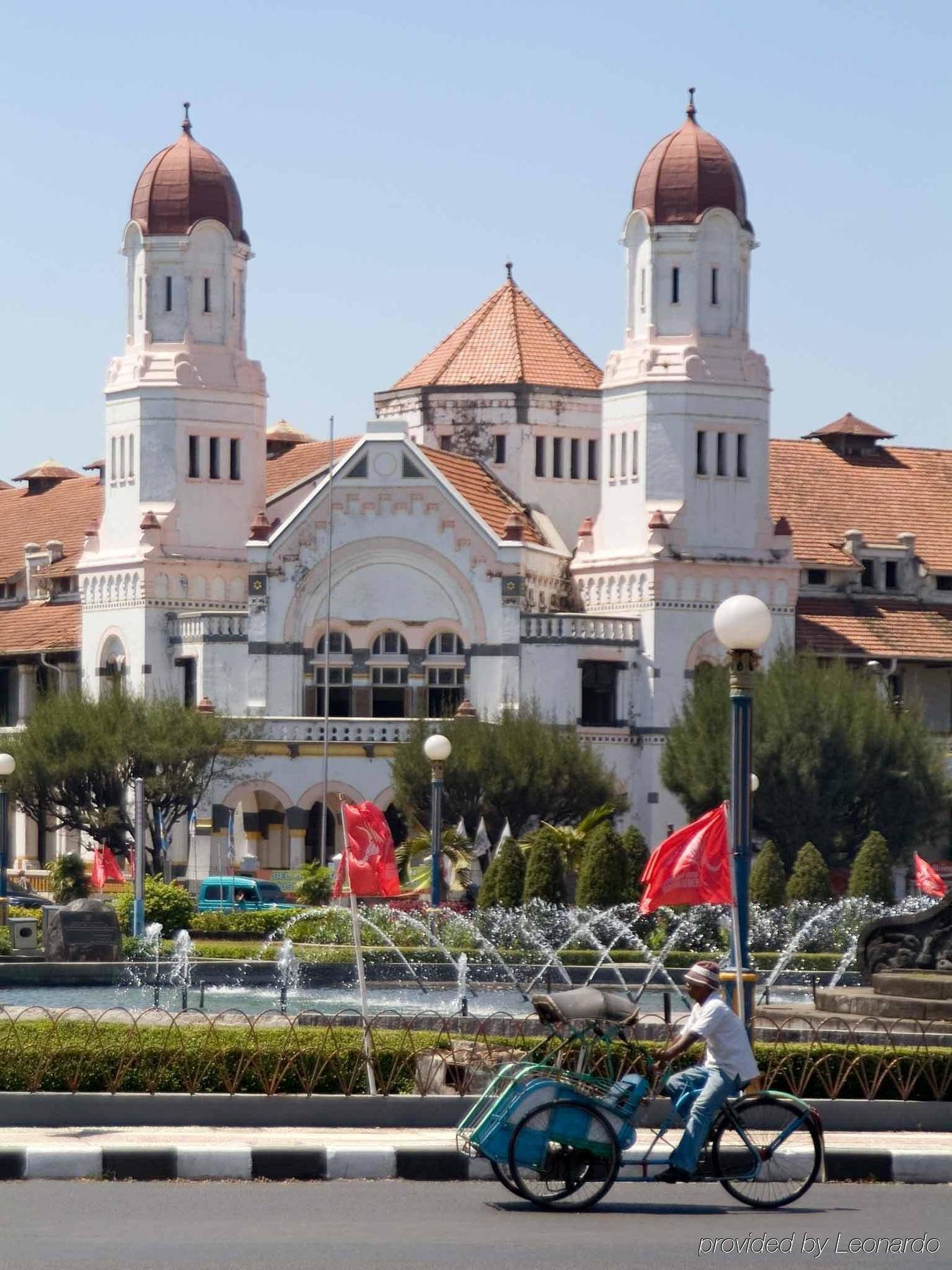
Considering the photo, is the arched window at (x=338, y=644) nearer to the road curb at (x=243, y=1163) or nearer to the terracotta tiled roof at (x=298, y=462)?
the terracotta tiled roof at (x=298, y=462)

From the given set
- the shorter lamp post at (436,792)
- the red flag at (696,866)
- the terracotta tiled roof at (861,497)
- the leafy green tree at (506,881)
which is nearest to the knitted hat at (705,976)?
the red flag at (696,866)

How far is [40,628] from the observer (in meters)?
80.8

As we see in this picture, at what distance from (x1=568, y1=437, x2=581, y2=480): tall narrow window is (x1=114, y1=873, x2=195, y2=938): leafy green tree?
30448 mm

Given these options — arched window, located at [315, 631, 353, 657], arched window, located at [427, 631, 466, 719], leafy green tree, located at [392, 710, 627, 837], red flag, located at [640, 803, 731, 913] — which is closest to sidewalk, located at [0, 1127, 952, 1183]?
red flag, located at [640, 803, 731, 913]

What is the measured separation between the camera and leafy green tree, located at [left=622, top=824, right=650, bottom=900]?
52.5 m

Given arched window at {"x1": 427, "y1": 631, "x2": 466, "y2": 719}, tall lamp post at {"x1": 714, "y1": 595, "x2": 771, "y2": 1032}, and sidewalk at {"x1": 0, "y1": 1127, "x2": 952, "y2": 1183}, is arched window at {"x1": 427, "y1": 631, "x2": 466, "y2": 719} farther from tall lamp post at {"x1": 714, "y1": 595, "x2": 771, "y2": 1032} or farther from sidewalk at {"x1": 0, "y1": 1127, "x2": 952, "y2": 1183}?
sidewalk at {"x1": 0, "y1": 1127, "x2": 952, "y2": 1183}

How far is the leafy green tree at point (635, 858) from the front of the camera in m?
52.5

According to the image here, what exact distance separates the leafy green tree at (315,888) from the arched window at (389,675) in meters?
15.6

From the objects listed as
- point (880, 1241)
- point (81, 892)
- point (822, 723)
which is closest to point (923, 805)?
point (822, 723)

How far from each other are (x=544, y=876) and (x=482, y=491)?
2411 cm

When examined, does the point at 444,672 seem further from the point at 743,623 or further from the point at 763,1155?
the point at 763,1155

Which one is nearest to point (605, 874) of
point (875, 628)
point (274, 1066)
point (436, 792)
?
point (436, 792)

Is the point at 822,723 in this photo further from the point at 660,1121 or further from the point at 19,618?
the point at 660,1121

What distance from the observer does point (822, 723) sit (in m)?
65.3
